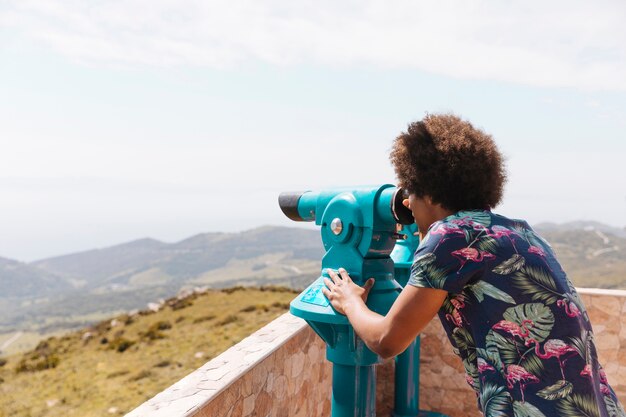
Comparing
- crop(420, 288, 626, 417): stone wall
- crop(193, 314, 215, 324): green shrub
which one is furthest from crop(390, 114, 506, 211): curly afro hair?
crop(193, 314, 215, 324): green shrub

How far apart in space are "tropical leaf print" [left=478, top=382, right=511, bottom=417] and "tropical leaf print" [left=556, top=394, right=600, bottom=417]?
0.11 meters

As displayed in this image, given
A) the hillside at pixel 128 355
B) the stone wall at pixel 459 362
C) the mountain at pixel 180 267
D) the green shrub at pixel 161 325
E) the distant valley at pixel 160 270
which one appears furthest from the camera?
the mountain at pixel 180 267

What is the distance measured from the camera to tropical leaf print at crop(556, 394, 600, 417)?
1.39 meters

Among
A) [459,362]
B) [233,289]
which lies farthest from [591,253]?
[459,362]

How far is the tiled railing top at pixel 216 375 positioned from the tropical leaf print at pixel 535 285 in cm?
120

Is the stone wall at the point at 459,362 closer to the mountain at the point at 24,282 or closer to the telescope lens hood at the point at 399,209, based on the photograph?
the telescope lens hood at the point at 399,209

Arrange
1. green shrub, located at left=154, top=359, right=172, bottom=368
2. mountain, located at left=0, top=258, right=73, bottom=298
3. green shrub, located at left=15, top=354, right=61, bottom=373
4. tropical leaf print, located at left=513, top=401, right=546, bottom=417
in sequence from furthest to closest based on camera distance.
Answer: mountain, located at left=0, top=258, right=73, bottom=298 → green shrub, located at left=15, top=354, right=61, bottom=373 → green shrub, located at left=154, top=359, right=172, bottom=368 → tropical leaf print, located at left=513, top=401, right=546, bottom=417

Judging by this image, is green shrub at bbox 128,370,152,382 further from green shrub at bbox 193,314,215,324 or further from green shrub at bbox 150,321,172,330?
green shrub at bbox 193,314,215,324

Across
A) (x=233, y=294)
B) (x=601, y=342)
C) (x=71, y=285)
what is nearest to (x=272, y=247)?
(x=71, y=285)

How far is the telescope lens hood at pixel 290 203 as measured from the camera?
2578 millimetres

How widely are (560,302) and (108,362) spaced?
70.1ft

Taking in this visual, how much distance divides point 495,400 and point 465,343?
16cm

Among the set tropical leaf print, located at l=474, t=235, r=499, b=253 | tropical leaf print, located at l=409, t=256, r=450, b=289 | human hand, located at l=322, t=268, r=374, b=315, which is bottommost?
human hand, located at l=322, t=268, r=374, b=315

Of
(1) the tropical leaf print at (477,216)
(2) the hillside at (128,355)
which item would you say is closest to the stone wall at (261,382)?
(1) the tropical leaf print at (477,216)
